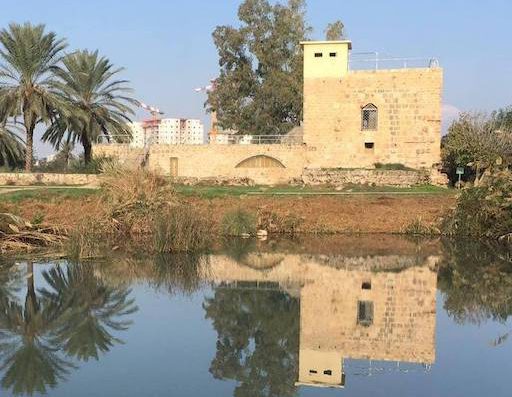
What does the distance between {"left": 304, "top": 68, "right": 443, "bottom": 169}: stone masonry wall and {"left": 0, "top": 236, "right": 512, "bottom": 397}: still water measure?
20.3m

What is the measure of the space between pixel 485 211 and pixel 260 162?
59.5 feet

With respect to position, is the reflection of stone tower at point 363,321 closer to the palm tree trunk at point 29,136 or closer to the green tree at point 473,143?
the green tree at point 473,143

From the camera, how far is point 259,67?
48125 mm

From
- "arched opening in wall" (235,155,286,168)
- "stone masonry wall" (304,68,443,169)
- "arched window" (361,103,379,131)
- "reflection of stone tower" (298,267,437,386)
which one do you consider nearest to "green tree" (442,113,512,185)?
"stone masonry wall" (304,68,443,169)

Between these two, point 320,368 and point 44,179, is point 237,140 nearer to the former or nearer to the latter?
point 44,179

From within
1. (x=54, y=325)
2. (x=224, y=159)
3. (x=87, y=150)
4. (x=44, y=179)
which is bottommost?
(x=54, y=325)

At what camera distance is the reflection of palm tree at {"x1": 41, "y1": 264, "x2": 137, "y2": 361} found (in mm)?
9773

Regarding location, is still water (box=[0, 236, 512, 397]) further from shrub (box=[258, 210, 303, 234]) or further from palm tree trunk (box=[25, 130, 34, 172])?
palm tree trunk (box=[25, 130, 34, 172])

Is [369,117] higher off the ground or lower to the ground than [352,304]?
higher

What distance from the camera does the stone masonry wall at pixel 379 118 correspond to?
37500 millimetres

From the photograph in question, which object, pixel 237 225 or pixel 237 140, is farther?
pixel 237 140

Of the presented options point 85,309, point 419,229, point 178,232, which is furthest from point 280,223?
point 85,309

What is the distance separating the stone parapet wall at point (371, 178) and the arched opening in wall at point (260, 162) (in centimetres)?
295

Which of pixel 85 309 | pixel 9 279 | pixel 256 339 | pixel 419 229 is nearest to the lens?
pixel 256 339
